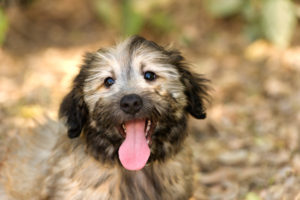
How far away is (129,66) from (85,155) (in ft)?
2.62

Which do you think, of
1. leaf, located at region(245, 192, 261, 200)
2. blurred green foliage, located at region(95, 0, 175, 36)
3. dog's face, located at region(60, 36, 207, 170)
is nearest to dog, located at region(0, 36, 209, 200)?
dog's face, located at region(60, 36, 207, 170)

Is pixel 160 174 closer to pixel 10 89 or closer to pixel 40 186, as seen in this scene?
pixel 40 186

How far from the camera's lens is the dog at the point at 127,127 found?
129 inches

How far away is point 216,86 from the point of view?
644 centimetres

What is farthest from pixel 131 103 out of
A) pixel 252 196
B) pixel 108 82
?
pixel 252 196

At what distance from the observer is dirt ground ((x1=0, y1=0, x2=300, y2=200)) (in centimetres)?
467

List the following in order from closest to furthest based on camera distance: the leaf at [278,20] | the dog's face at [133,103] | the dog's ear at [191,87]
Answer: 1. the dog's face at [133,103]
2. the dog's ear at [191,87]
3. the leaf at [278,20]

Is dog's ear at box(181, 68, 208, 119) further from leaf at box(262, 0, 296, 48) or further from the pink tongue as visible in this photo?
leaf at box(262, 0, 296, 48)

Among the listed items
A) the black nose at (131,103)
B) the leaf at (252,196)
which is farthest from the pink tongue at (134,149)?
the leaf at (252,196)

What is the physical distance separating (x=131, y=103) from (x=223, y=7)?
4771 mm

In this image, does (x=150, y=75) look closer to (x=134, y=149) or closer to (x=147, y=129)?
(x=147, y=129)

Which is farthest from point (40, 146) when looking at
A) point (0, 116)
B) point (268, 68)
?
point (268, 68)

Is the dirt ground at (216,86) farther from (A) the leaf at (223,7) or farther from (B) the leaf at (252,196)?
(A) the leaf at (223,7)

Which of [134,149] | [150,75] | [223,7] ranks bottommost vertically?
[134,149]
